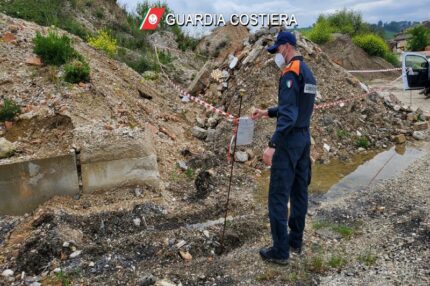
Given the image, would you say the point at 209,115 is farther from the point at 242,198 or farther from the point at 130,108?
the point at 242,198

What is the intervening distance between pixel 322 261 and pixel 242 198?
2.21 meters

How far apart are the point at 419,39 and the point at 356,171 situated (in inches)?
887

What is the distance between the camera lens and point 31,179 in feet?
18.7

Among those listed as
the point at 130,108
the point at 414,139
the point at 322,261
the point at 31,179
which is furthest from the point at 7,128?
the point at 414,139

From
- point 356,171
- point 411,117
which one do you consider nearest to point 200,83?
point 356,171

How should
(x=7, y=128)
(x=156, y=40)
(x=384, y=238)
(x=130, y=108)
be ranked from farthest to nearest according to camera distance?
(x=156, y=40), (x=130, y=108), (x=7, y=128), (x=384, y=238)

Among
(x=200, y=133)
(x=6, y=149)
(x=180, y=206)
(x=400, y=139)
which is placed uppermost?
(x=6, y=149)

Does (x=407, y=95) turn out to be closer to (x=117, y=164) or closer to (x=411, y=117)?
(x=411, y=117)

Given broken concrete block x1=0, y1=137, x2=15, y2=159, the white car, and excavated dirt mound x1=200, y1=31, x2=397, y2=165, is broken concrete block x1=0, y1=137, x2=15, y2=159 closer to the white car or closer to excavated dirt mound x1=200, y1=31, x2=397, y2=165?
excavated dirt mound x1=200, y1=31, x2=397, y2=165

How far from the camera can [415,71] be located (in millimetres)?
14172

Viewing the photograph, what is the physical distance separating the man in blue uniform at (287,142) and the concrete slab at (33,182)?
10.1 ft

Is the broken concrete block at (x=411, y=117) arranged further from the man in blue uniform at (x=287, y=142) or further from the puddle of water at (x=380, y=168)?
the man in blue uniform at (x=287, y=142)

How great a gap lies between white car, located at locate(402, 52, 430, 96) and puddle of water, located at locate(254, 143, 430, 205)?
16.1ft

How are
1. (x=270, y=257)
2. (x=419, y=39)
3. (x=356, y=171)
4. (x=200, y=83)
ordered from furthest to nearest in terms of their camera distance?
(x=419, y=39) < (x=200, y=83) < (x=356, y=171) < (x=270, y=257)
